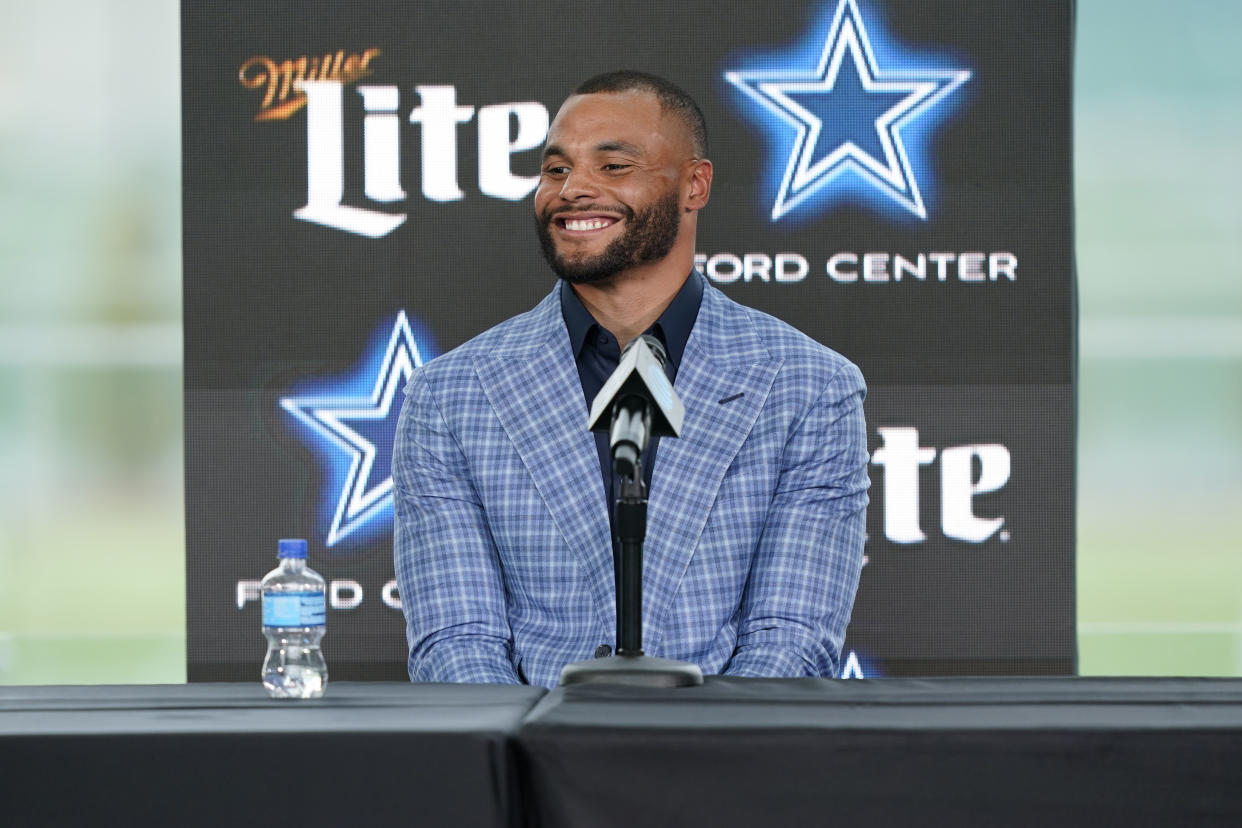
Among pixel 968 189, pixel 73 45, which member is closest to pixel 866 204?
pixel 968 189

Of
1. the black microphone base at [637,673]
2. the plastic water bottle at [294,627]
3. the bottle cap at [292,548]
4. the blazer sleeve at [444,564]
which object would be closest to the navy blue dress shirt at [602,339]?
the blazer sleeve at [444,564]

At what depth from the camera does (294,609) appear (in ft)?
4.27

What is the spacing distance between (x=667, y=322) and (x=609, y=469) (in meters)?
0.27

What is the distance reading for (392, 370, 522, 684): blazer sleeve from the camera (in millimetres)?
1879

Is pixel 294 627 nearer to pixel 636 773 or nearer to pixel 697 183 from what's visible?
pixel 636 773

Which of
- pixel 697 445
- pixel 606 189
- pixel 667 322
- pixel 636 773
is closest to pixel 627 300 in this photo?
pixel 667 322

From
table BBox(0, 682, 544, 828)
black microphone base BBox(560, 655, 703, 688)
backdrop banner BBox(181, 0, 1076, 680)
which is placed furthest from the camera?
backdrop banner BBox(181, 0, 1076, 680)

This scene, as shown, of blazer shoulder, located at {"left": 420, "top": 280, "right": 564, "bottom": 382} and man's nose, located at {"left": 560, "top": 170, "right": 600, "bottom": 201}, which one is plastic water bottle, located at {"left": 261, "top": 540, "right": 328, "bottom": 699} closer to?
blazer shoulder, located at {"left": 420, "top": 280, "right": 564, "bottom": 382}

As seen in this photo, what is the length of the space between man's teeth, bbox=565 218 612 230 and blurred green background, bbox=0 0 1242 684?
1.22 m

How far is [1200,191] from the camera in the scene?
2.96 meters

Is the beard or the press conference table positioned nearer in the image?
the press conference table

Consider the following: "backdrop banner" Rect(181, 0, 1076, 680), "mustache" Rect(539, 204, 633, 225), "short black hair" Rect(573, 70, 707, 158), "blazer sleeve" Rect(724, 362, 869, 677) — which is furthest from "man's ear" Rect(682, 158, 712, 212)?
"backdrop banner" Rect(181, 0, 1076, 680)

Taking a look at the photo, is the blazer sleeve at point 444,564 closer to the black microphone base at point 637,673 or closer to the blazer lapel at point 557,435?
the blazer lapel at point 557,435

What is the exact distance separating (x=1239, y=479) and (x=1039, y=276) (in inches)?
23.2
